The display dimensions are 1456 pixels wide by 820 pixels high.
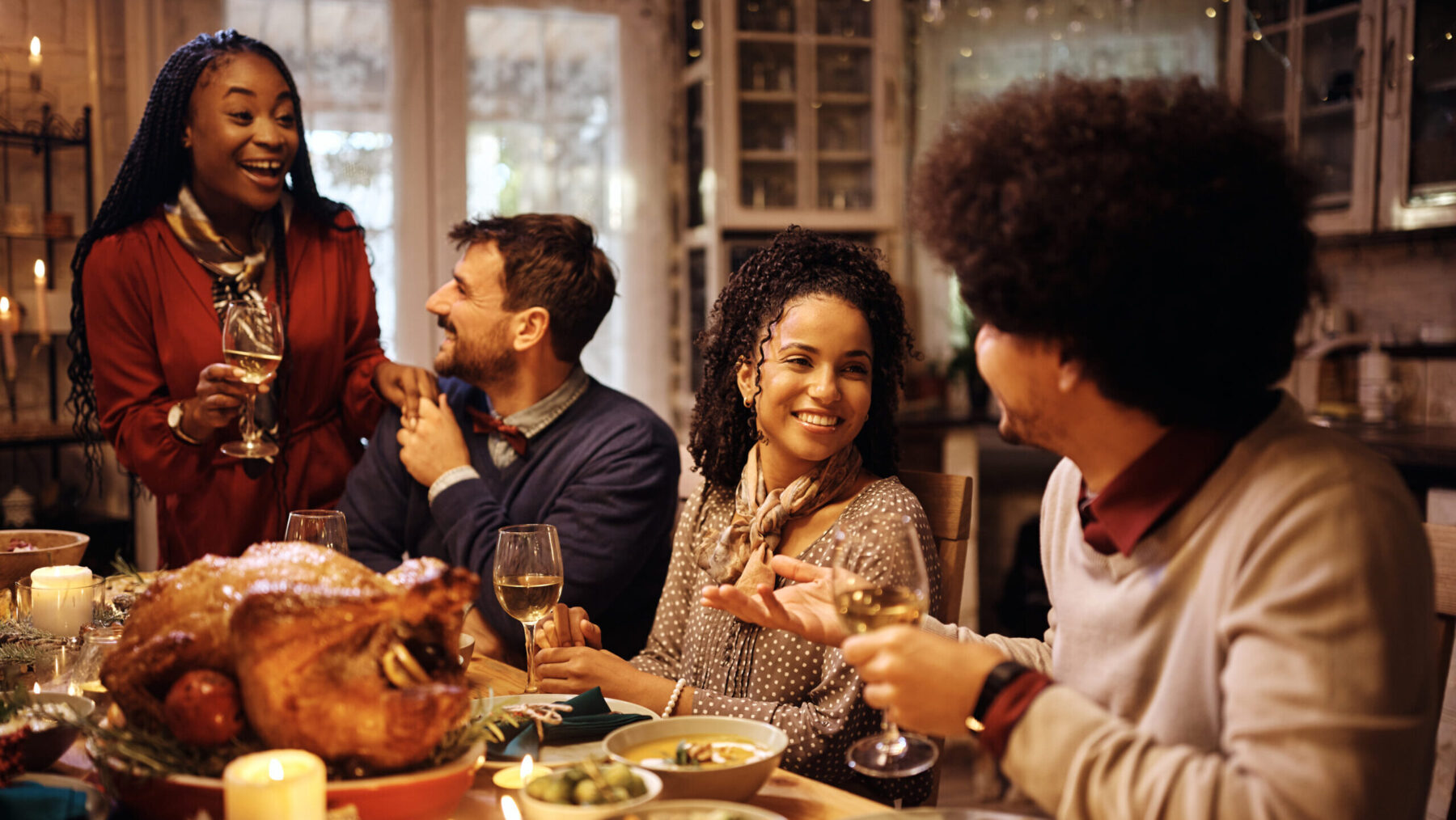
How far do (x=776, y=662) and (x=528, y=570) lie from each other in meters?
0.37

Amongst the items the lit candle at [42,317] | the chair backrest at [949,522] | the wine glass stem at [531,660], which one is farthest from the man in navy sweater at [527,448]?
the lit candle at [42,317]

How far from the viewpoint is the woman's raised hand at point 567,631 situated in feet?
5.26

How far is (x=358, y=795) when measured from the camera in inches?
36.3

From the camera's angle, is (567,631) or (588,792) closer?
(588,792)

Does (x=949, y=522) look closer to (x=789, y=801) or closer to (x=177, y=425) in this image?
(x=789, y=801)

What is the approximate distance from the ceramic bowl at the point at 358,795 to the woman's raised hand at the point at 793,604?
0.33 m

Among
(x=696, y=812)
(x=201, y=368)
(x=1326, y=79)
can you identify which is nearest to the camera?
(x=696, y=812)

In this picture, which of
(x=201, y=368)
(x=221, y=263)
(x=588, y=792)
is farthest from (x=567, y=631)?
(x=221, y=263)

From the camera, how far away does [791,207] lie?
4523 mm

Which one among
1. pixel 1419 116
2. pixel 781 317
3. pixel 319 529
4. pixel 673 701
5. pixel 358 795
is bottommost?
pixel 673 701

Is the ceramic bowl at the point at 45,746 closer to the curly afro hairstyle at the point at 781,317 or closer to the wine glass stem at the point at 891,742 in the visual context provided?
the wine glass stem at the point at 891,742

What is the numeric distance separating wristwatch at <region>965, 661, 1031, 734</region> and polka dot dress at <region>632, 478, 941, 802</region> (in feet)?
0.81

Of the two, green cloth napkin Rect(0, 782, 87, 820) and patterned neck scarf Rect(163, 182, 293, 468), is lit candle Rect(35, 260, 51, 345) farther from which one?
green cloth napkin Rect(0, 782, 87, 820)

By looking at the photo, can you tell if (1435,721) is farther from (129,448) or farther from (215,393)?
(129,448)
